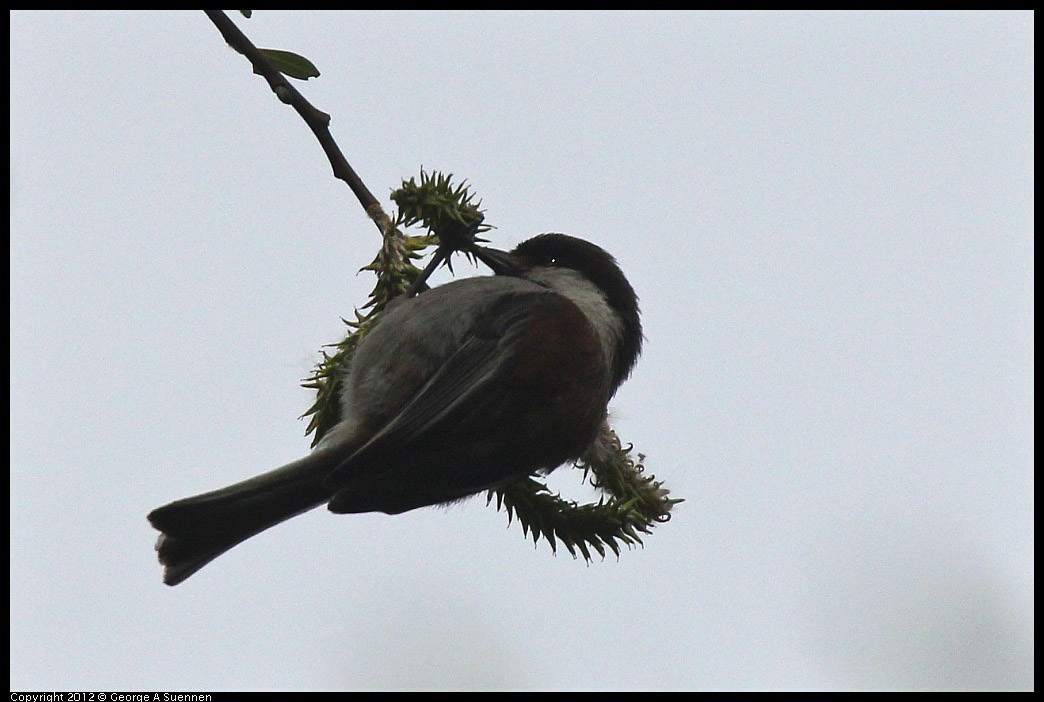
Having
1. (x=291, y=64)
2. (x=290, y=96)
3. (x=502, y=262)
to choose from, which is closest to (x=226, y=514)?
(x=290, y=96)

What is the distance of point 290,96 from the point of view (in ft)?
9.80

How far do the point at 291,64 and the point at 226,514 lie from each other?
1387 mm

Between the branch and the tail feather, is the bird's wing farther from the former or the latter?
the branch

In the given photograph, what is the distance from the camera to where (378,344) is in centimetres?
323

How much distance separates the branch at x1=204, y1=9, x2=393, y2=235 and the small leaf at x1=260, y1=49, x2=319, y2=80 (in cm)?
6

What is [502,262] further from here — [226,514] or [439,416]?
[226,514]

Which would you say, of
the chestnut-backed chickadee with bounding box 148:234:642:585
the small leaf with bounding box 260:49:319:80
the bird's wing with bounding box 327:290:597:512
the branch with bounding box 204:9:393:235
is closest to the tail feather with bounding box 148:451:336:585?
the chestnut-backed chickadee with bounding box 148:234:642:585

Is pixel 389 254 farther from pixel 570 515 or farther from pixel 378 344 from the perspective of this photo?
pixel 570 515

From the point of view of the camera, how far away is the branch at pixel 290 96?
295cm

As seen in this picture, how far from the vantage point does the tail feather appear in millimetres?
2893

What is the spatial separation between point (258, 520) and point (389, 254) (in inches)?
35.8

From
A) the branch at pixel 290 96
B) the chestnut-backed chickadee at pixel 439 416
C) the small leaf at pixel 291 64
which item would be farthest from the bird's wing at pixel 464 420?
the small leaf at pixel 291 64

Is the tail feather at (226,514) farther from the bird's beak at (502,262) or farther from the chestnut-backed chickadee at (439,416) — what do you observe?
the bird's beak at (502,262)

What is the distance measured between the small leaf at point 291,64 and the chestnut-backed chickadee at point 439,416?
773 mm
